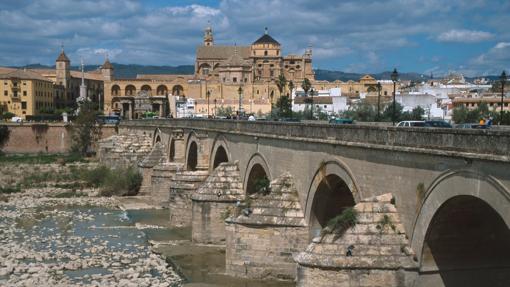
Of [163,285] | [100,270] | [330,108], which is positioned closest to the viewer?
[163,285]

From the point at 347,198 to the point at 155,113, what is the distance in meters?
82.5

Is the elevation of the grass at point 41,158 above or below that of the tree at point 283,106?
below

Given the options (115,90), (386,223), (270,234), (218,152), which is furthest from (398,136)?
(115,90)

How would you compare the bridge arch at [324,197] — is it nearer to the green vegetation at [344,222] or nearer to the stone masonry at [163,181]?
the green vegetation at [344,222]

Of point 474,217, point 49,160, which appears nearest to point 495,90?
point 49,160

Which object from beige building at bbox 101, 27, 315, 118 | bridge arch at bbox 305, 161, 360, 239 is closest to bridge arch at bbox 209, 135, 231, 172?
bridge arch at bbox 305, 161, 360, 239

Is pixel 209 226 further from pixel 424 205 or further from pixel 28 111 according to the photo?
pixel 28 111

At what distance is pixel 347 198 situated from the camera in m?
21.0

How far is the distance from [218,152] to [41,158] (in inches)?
1631

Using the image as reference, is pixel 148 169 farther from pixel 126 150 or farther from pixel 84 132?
pixel 84 132

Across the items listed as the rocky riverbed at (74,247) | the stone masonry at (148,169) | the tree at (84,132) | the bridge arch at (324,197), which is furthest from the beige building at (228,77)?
the bridge arch at (324,197)

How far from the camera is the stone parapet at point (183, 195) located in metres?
34.2

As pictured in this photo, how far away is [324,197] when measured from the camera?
68.3ft

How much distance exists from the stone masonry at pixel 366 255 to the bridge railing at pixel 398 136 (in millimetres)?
1447
